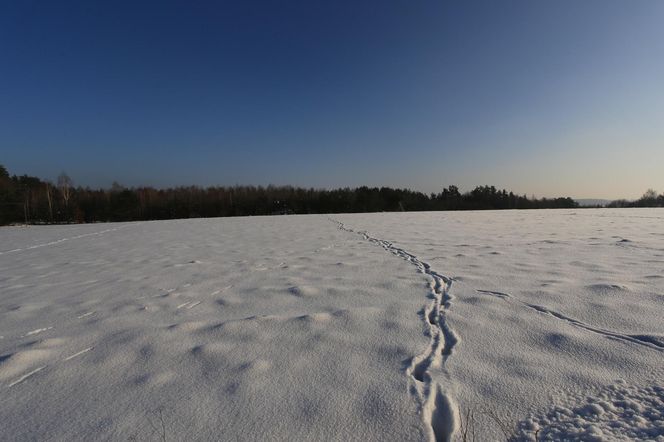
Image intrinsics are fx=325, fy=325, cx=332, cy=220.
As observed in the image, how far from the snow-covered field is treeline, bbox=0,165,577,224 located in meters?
34.8

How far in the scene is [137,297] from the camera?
→ 137 inches

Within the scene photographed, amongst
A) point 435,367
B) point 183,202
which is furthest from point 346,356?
point 183,202

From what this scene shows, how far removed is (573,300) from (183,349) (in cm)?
305

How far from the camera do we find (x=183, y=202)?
4297cm

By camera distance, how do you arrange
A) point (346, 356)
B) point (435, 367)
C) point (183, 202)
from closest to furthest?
point (435, 367), point (346, 356), point (183, 202)

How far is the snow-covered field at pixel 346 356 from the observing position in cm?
138

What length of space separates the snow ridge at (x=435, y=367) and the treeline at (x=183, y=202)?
35183mm

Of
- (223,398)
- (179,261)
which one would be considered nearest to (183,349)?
(223,398)

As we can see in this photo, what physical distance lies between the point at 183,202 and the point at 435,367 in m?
46.0

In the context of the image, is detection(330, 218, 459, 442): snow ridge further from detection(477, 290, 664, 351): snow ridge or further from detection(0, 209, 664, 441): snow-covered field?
detection(477, 290, 664, 351): snow ridge

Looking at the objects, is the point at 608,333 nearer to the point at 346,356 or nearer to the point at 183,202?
the point at 346,356

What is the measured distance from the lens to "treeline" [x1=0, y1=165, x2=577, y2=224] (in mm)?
35219

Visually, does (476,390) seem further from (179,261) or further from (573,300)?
(179,261)

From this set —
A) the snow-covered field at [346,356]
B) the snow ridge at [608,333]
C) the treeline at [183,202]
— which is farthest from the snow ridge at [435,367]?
the treeline at [183,202]
